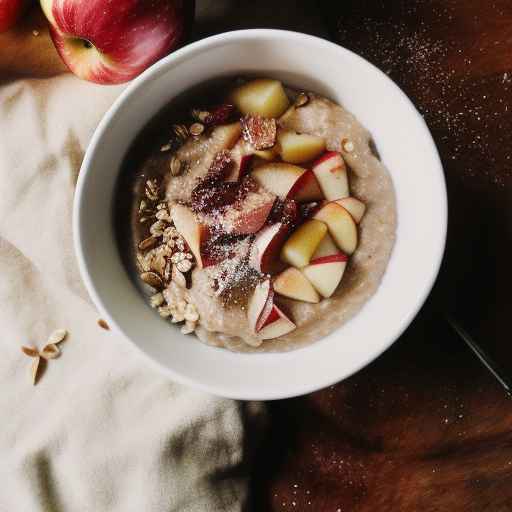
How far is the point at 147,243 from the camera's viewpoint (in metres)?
1.21

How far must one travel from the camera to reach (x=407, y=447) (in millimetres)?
1355

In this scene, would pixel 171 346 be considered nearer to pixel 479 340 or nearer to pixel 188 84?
pixel 188 84

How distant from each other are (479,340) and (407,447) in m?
0.27

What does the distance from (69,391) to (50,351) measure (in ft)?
0.30

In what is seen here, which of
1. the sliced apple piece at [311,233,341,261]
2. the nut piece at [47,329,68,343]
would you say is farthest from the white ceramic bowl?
the nut piece at [47,329,68,343]

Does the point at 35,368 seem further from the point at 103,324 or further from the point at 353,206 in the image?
the point at 353,206

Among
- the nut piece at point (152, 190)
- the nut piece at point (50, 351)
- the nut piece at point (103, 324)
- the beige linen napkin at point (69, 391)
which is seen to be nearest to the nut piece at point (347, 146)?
the nut piece at point (152, 190)

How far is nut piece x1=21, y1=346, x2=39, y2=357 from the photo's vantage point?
1.35 meters

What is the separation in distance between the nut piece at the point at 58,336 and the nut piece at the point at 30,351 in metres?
0.04

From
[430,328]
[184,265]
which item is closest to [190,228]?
[184,265]

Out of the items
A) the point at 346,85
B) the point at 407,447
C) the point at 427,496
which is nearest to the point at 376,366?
the point at 407,447

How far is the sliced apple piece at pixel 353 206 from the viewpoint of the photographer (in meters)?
1.15

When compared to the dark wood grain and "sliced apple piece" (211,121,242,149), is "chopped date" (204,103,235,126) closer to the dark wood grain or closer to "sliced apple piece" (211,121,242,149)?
"sliced apple piece" (211,121,242,149)

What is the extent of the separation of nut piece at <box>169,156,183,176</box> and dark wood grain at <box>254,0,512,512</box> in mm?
411
